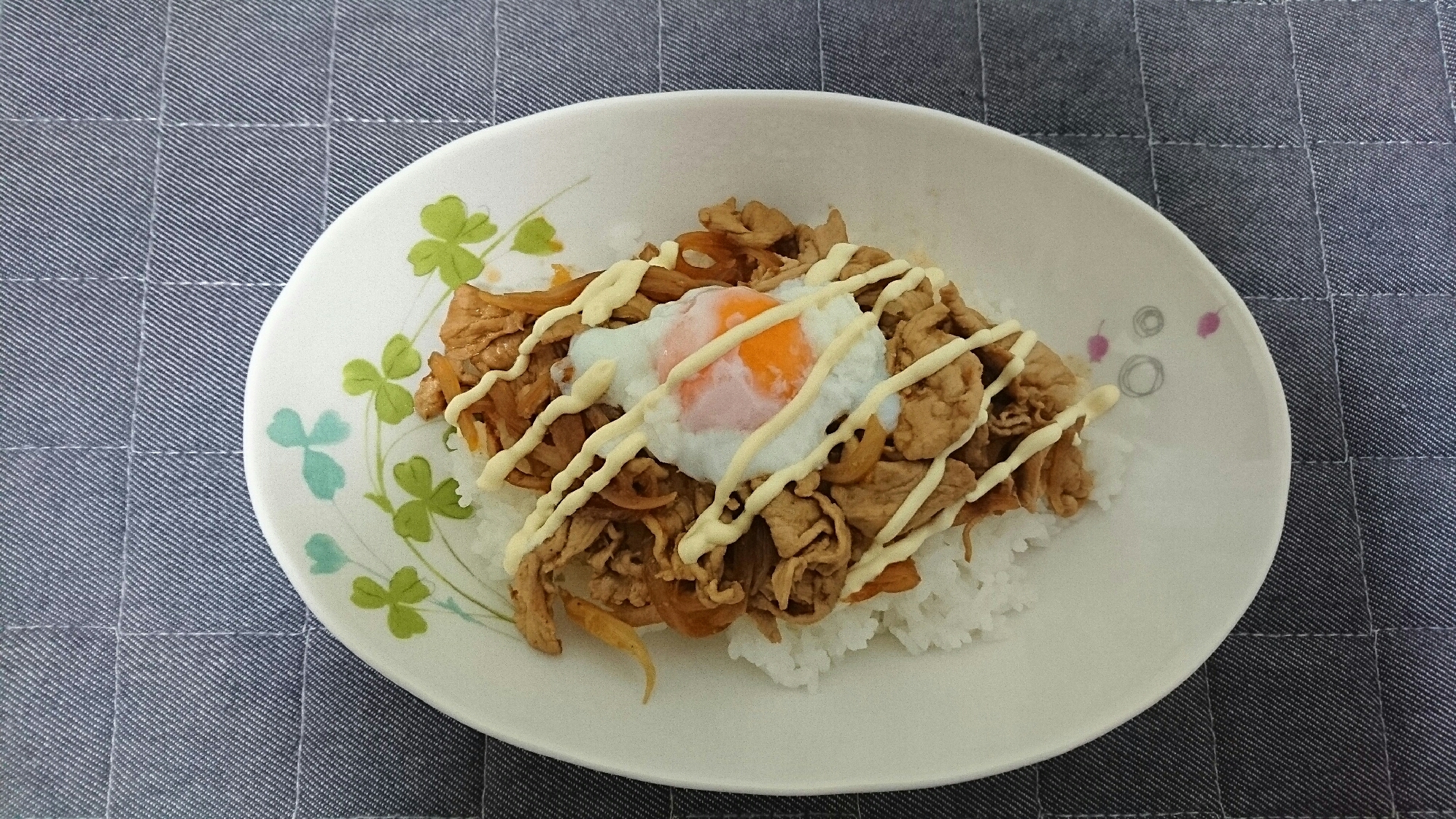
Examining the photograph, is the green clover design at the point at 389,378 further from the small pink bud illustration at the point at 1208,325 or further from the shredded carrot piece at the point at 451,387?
the small pink bud illustration at the point at 1208,325

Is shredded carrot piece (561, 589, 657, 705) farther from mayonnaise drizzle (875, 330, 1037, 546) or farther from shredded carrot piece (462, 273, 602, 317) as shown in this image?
shredded carrot piece (462, 273, 602, 317)

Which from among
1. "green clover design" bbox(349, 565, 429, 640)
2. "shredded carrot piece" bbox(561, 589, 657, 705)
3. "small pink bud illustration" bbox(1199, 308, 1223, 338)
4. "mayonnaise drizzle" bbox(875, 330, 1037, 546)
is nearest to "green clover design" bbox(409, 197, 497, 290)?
"green clover design" bbox(349, 565, 429, 640)

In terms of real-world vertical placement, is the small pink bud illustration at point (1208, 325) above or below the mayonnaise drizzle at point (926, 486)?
above

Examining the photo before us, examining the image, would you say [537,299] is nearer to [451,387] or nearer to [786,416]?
[451,387]

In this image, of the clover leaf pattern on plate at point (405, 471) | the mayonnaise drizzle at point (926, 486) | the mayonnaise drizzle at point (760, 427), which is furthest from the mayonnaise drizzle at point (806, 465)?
the clover leaf pattern on plate at point (405, 471)

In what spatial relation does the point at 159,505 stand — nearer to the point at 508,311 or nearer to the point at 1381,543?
the point at 508,311

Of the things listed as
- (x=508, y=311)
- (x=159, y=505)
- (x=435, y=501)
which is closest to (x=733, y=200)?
(x=508, y=311)
